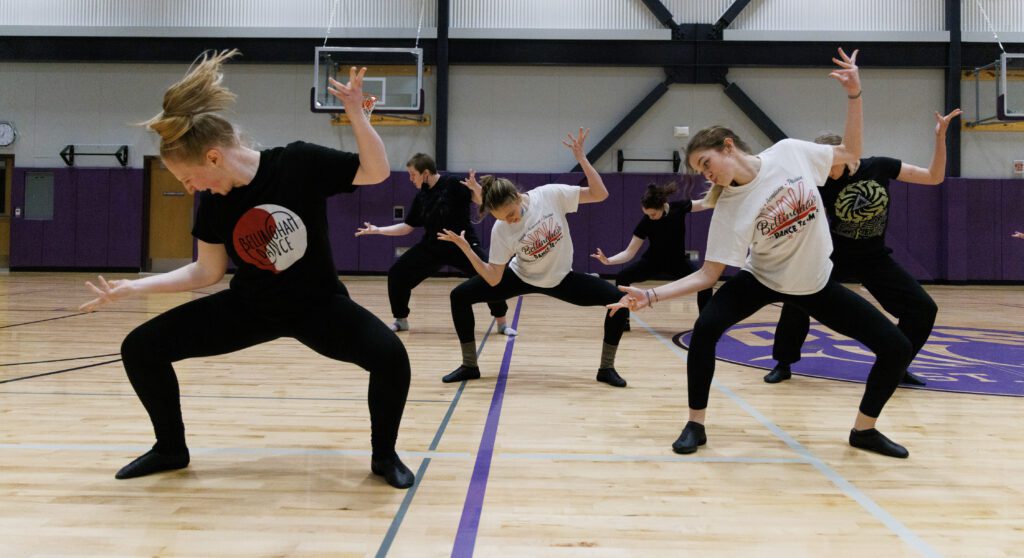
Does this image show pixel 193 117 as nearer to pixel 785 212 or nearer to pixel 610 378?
pixel 785 212

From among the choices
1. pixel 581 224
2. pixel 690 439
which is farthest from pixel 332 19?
pixel 690 439

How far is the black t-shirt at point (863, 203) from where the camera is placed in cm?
379

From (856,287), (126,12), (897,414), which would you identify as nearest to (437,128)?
(126,12)

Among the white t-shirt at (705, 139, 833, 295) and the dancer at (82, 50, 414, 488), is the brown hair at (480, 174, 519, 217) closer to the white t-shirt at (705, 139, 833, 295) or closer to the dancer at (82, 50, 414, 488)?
the white t-shirt at (705, 139, 833, 295)

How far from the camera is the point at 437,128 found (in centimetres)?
1341

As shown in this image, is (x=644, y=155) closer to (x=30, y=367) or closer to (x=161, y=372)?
(x=30, y=367)

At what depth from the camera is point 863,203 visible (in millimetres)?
3797

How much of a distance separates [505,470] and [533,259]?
70.4 inches

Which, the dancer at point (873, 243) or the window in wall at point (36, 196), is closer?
the dancer at point (873, 243)

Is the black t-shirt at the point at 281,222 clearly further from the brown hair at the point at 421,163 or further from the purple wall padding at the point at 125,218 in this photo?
the purple wall padding at the point at 125,218

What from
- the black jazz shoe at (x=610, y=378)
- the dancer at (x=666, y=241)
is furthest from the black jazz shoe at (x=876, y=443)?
the dancer at (x=666, y=241)

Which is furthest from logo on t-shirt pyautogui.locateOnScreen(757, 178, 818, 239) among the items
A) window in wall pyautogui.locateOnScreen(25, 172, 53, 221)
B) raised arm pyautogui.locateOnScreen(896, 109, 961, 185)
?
window in wall pyautogui.locateOnScreen(25, 172, 53, 221)

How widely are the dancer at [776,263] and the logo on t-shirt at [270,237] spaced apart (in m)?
1.32

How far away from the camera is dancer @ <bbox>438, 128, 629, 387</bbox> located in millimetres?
3934
